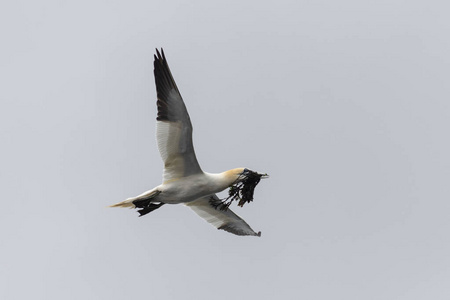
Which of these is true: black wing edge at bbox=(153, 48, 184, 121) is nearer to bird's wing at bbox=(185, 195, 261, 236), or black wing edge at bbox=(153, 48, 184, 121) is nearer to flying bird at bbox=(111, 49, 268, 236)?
flying bird at bbox=(111, 49, 268, 236)

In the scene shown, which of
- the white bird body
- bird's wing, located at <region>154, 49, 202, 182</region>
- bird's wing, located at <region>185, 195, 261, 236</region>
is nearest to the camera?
bird's wing, located at <region>154, 49, 202, 182</region>

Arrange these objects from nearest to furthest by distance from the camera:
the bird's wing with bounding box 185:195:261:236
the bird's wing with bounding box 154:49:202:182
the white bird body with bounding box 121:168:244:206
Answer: the bird's wing with bounding box 154:49:202:182, the white bird body with bounding box 121:168:244:206, the bird's wing with bounding box 185:195:261:236

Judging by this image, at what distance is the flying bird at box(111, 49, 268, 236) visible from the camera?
84.6ft

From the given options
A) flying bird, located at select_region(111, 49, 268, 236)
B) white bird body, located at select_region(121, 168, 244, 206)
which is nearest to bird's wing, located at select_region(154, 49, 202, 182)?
flying bird, located at select_region(111, 49, 268, 236)

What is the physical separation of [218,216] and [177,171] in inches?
165

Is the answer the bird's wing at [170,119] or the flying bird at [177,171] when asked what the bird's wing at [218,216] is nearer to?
the flying bird at [177,171]

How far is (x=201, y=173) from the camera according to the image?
1064 inches

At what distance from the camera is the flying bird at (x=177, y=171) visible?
84.6 feet

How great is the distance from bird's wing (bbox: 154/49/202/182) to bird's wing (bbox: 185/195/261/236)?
3.69 metres

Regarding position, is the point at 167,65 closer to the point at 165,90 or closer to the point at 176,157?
the point at 165,90

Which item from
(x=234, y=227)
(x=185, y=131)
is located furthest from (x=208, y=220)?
(x=185, y=131)

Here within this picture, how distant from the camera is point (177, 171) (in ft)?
88.2

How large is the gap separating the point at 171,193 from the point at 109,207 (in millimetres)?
2111

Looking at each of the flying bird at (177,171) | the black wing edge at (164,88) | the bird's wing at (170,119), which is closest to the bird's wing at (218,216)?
the flying bird at (177,171)
